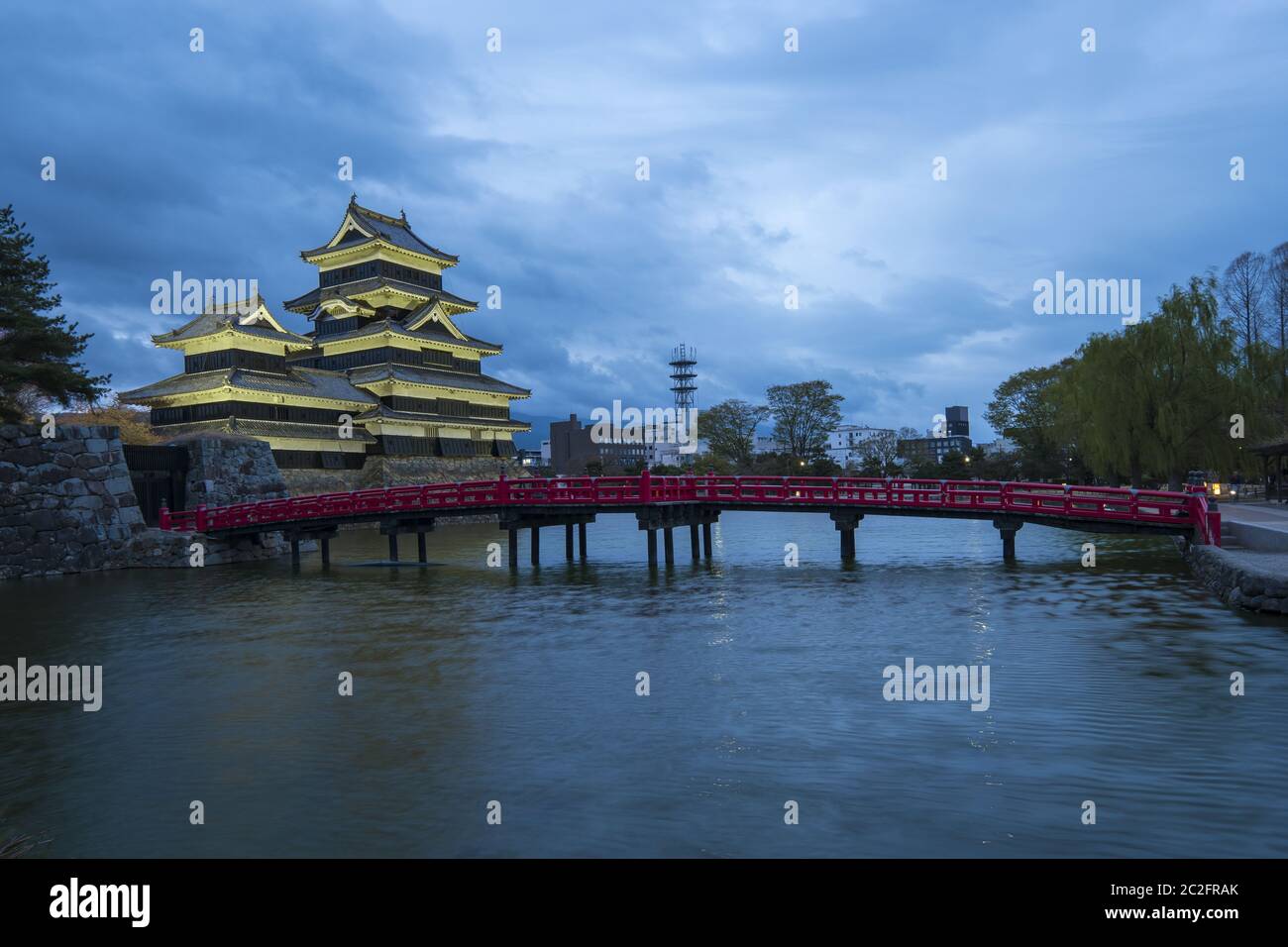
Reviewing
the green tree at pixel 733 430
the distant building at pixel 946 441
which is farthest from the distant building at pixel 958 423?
the green tree at pixel 733 430

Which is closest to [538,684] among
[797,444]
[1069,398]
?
[1069,398]

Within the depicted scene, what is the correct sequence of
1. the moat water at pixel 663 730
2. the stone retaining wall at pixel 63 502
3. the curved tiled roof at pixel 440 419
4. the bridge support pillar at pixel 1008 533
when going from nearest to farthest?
the moat water at pixel 663 730
the bridge support pillar at pixel 1008 533
the stone retaining wall at pixel 63 502
the curved tiled roof at pixel 440 419

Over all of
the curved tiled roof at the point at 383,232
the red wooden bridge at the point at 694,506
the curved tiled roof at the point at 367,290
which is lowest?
the red wooden bridge at the point at 694,506

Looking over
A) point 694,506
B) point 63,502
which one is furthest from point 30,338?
point 694,506

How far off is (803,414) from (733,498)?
56131 millimetres

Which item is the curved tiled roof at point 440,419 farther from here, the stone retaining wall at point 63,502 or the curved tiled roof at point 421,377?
the stone retaining wall at point 63,502

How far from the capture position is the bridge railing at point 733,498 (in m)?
24.6

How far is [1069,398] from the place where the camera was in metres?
48.4

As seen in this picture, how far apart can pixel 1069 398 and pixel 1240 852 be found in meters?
45.4

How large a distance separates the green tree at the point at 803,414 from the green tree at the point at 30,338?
60804mm

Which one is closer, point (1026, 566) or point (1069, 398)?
point (1026, 566)

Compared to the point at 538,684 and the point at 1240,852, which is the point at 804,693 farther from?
the point at 1240,852

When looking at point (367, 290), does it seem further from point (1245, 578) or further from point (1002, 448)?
point (1002, 448)

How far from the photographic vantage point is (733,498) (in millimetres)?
29188
